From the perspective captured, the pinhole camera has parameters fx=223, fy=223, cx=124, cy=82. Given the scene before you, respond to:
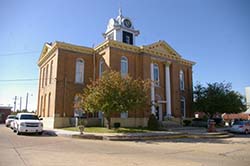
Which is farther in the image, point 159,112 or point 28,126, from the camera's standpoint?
point 159,112

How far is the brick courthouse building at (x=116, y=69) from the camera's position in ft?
84.5

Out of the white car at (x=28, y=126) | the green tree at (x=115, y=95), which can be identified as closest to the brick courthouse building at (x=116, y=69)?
the green tree at (x=115, y=95)

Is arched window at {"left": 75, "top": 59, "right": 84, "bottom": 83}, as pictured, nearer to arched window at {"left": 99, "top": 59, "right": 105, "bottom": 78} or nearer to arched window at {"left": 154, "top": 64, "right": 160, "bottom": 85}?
arched window at {"left": 99, "top": 59, "right": 105, "bottom": 78}

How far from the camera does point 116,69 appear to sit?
25953mm

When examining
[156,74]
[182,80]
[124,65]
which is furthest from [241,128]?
[124,65]

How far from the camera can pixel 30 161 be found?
8.23m

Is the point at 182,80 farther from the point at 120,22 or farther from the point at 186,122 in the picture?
the point at 120,22

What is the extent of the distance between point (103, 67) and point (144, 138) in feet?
41.5

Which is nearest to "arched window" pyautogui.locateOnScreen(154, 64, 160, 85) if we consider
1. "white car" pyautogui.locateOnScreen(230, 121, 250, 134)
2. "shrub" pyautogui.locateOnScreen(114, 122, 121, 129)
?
"shrub" pyautogui.locateOnScreen(114, 122, 121, 129)

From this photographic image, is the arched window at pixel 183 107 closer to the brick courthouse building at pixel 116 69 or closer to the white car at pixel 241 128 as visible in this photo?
the brick courthouse building at pixel 116 69

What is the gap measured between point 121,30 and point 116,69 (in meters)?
9.94

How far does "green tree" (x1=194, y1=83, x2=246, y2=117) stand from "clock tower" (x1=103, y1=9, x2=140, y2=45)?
42.8 feet

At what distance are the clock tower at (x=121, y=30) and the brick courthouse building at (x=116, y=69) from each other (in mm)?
146

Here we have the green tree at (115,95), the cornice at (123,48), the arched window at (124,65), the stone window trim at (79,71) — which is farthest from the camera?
the stone window trim at (79,71)
